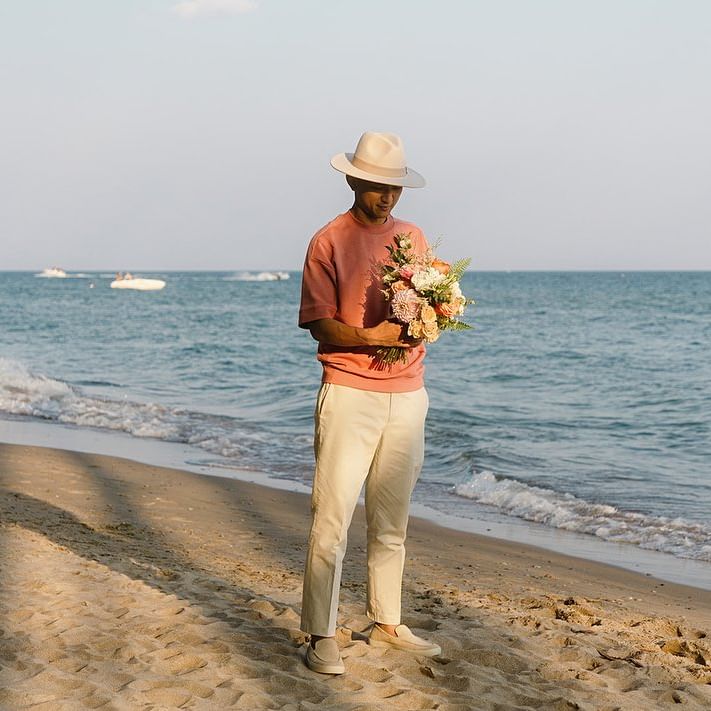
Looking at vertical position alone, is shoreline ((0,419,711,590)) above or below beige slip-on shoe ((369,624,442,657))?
below

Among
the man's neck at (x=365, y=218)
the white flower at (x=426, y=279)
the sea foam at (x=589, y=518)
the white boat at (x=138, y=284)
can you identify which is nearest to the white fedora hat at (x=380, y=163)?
the man's neck at (x=365, y=218)

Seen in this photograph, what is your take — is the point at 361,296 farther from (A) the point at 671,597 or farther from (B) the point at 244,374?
(B) the point at 244,374

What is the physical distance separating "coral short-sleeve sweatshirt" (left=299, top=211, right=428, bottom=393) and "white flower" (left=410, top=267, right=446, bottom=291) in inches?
7.2

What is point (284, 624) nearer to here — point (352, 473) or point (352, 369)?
point (352, 473)

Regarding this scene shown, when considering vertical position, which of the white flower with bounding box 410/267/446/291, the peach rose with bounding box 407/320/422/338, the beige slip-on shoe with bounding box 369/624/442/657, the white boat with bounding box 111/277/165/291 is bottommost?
the white boat with bounding box 111/277/165/291

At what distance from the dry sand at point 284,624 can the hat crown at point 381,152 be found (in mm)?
2035

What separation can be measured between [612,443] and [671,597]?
6.84m

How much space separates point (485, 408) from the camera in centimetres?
1675

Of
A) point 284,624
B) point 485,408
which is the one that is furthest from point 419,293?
point 485,408

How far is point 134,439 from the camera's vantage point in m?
13.3

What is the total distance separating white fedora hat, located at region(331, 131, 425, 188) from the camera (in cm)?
390

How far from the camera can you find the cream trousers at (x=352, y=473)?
3.97 meters

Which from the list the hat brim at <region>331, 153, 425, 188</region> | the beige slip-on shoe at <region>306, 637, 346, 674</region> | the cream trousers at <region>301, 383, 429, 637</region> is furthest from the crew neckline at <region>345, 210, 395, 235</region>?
the beige slip-on shoe at <region>306, 637, 346, 674</region>

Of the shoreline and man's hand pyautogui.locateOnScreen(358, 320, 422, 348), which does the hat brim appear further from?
the shoreline
